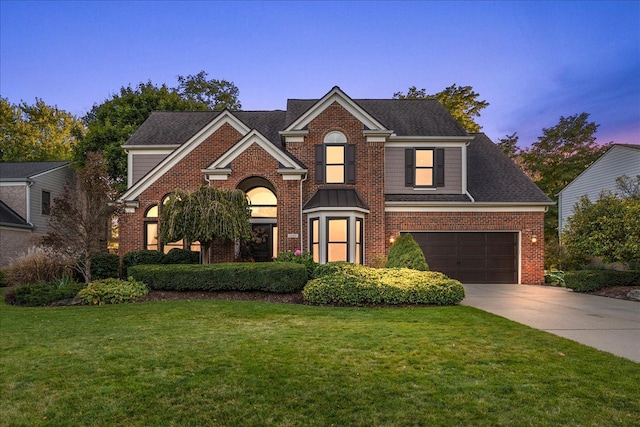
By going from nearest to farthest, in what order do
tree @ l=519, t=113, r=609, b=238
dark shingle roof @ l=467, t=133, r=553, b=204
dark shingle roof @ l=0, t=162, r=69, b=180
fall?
dark shingle roof @ l=467, t=133, r=553, b=204
dark shingle roof @ l=0, t=162, r=69, b=180
tree @ l=519, t=113, r=609, b=238

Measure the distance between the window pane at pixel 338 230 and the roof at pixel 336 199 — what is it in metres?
0.73

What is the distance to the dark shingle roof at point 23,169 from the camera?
22969 millimetres

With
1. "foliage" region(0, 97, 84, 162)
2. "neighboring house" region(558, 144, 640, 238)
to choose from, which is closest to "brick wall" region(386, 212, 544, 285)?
"neighboring house" region(558, 144, 640, 238)

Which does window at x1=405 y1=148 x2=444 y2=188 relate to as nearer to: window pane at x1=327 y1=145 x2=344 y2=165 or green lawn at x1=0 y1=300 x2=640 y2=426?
window pane at x1=327 y1=145 x2=344 y2=165

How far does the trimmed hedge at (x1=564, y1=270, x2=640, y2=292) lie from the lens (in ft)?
46.0

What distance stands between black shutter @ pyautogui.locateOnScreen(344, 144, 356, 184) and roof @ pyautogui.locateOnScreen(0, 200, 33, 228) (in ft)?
61.7

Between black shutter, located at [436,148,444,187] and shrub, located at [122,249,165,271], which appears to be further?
black shutter, located at [436,148,444,187]

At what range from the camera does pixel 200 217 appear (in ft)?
42.3

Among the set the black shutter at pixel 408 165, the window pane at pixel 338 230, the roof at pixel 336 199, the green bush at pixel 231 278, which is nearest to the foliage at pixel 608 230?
the black shutter at pixel 408 165

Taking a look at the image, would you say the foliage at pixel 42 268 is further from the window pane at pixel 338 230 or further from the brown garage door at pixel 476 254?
the brown garage door at pixel 476 254

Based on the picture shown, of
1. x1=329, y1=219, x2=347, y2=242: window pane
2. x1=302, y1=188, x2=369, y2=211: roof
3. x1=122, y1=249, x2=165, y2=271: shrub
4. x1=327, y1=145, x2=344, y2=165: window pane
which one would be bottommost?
x1=122, y1=249, x2=165, y2=271: shrub

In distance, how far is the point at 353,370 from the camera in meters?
4.97

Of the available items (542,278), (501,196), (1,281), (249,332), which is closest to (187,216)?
(249,332)

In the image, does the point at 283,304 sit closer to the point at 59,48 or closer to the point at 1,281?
the point at 1,281
